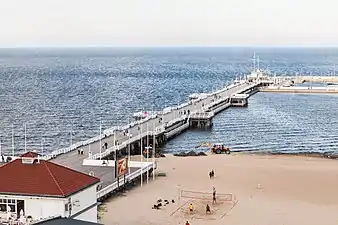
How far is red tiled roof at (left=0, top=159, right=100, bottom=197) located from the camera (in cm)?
2630

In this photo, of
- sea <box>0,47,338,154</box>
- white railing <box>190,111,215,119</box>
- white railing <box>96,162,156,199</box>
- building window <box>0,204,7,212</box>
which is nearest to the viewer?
building window <box>0,204,7,212</box>

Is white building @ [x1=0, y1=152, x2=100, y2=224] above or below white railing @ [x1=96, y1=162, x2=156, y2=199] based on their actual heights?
above

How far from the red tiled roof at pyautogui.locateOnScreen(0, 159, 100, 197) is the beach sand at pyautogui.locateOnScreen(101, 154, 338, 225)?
7.38 metres

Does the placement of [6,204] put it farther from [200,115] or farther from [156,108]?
[156,108]

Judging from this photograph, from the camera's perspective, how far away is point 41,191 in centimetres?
2619

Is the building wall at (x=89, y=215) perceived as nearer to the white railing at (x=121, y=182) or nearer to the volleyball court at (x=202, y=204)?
the volleyball court at (x=202, y=204)

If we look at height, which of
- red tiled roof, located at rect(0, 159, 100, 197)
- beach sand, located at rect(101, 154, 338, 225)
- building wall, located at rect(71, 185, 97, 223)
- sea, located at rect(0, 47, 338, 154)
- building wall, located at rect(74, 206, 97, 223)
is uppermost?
red tiled roof, located at rect(0, 159, 100, 197)

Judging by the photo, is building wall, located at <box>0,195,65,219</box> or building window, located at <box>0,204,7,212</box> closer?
building wall, located at <box>0,195,65,219</box>

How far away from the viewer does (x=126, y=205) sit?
38219 millimetres

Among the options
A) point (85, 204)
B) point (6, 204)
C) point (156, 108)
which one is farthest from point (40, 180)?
point (156, 108)

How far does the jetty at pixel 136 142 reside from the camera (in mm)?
44844

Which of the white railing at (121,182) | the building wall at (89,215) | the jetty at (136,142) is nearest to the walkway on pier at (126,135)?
the jetty at (136,142)

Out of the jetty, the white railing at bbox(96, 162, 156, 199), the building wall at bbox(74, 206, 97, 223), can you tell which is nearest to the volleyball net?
the white railing at bbox(96, 162, 156, 199)

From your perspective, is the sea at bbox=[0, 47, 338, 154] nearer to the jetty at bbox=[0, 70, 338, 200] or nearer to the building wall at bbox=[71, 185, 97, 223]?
the jetty at bbox=[0, 70, 338, 200]
